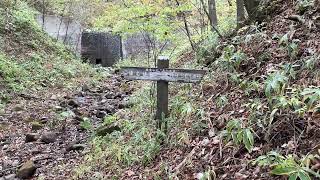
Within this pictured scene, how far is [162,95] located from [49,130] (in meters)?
3.41

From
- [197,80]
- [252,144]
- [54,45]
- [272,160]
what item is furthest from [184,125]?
[54,45]

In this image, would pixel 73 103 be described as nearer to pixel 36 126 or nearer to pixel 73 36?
pixel 36 126

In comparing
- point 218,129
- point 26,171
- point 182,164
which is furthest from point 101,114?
point 182,164

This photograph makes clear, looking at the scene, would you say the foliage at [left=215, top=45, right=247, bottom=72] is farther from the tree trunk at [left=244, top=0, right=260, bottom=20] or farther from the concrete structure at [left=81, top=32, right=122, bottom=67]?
the concrete structure at [left=81, top=32, right=122, bottom=67]

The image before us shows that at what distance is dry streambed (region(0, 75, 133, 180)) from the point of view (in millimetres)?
5504

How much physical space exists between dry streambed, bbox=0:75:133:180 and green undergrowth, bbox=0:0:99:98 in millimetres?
746

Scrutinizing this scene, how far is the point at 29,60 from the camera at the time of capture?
43.9 ft

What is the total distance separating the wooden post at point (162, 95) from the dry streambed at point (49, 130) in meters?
1.35

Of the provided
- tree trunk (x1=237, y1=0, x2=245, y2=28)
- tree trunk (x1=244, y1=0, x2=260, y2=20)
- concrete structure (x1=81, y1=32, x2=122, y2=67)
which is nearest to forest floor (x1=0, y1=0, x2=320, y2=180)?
tree trunk (x1=244, y1=0, x2=260, y2=20)

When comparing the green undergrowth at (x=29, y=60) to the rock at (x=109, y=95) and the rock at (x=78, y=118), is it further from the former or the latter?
the rock at (x=78, y=118)

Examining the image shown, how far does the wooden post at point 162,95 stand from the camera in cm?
486

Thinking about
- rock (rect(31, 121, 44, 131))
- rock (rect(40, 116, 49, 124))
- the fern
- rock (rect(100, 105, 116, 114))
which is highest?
the fern

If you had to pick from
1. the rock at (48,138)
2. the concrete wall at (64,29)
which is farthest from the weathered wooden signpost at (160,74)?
the concrete wall at (64,29)

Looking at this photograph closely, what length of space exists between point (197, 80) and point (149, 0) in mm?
5849
